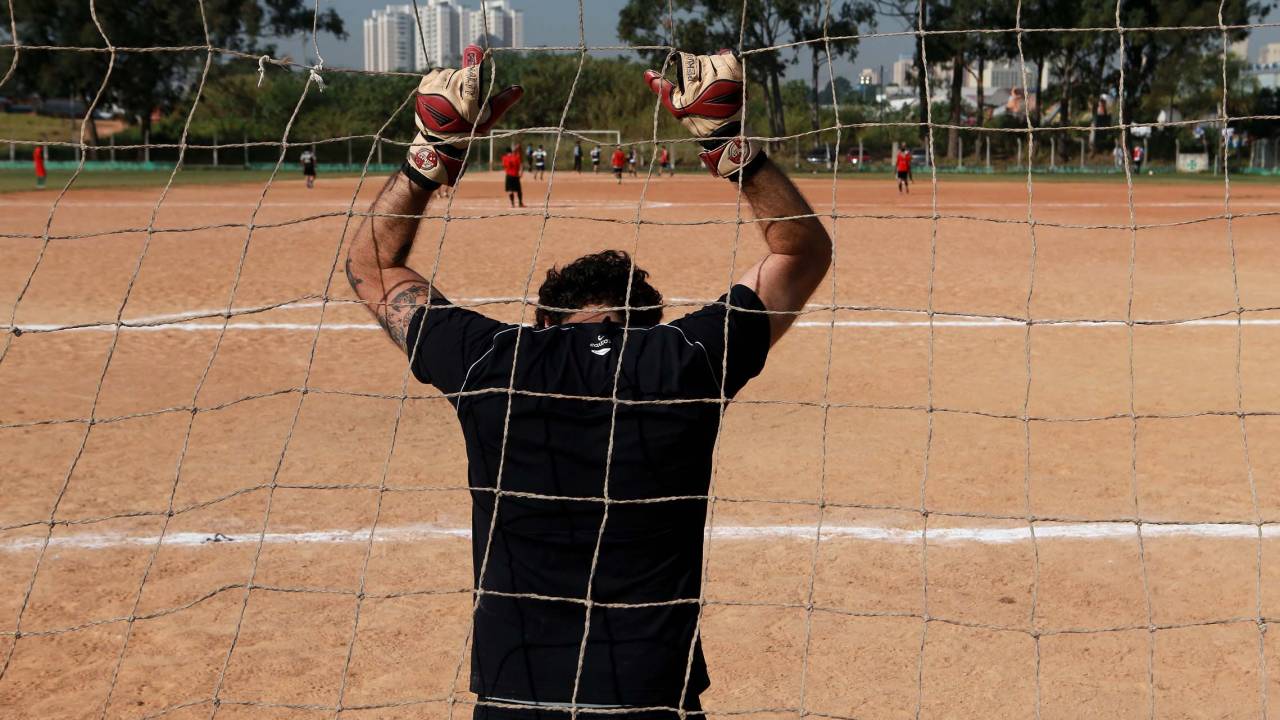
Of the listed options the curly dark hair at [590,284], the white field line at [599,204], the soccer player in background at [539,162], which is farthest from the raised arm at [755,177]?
the soccer player in background at [539,162]

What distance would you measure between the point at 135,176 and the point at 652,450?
48.2 metres

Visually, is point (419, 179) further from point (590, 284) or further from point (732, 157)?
point (732, 157)

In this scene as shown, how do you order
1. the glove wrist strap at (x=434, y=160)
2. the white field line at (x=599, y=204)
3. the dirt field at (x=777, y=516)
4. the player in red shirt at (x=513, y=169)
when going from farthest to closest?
the white field line at (x=599, y=204), the player in red shirt at (x=513, y=169), the dirt field at (x=777, y=516), the glove wrist strap at (x=434, y=160)

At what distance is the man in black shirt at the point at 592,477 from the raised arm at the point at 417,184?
12.4 inches

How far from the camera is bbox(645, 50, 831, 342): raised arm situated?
2984mm

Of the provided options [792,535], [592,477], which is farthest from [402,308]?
[792,535]

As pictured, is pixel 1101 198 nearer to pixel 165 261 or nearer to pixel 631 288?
pixel 165 261

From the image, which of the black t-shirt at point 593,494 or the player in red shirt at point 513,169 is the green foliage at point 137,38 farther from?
the black t-shirt at point 593,494

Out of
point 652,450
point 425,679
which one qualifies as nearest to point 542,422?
point 652,450

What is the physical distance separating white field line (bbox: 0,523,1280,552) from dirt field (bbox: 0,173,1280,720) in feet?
0.08

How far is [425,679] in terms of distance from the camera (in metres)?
4.70

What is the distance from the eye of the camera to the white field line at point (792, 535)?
609 cm

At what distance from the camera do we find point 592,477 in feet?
8.99

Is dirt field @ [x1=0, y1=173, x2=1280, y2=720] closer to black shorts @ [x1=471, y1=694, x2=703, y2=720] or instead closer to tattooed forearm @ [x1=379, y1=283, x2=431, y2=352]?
tattooed forearm @ [x1=379, y1=283, x2=431, y2=352]
